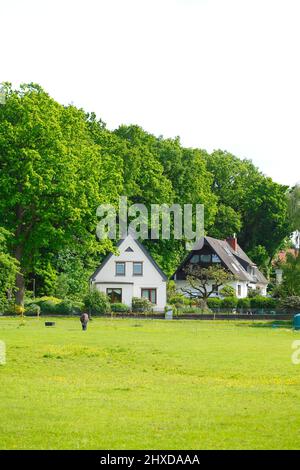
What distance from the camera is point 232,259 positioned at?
330 ft

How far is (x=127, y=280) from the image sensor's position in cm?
8712

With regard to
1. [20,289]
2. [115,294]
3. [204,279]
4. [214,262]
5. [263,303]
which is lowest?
[263,303]

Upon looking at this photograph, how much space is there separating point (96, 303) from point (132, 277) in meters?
13.2

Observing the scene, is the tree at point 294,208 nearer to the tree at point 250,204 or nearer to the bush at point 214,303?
the bush at point 214,303

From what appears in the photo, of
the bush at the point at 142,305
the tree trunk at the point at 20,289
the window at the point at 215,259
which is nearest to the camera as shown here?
the tree trunk at the point at 20,289

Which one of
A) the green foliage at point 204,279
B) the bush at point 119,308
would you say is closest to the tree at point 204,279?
the green foliage at point 204,279

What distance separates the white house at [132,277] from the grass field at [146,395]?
4538cm

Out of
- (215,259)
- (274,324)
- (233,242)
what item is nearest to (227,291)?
(215,259)

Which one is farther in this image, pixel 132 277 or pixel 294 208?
pixel 132 277

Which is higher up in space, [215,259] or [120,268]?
[215,259]

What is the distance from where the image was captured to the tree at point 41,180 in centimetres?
6328

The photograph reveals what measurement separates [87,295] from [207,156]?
147 ft

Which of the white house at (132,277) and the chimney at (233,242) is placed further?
the chimney at (233,242)

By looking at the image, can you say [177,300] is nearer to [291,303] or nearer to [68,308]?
[68,308]
